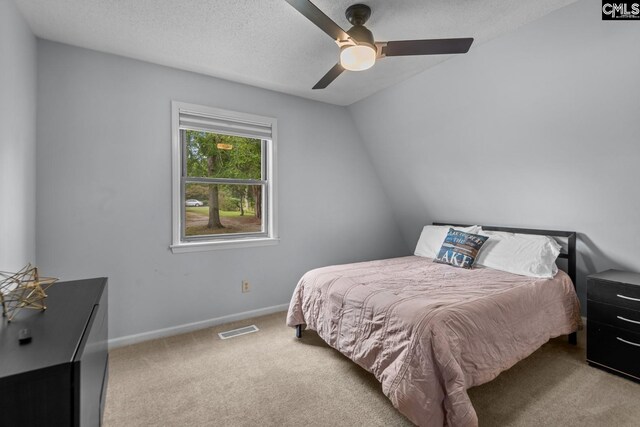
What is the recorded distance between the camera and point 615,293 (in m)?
2.13

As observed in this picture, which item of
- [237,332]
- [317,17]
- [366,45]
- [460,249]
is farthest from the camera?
[460,249]

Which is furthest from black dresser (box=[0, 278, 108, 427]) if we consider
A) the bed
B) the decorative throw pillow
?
the decorative throw pillow

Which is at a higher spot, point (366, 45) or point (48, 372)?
point (366, 45)

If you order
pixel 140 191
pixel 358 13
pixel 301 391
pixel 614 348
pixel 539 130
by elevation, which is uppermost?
pixel 358 13

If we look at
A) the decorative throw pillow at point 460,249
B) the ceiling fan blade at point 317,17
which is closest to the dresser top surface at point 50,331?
the ceiling fan blade at point 317,17

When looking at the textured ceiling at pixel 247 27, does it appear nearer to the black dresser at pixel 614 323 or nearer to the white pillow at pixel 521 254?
the white pillow at pixel 521 254

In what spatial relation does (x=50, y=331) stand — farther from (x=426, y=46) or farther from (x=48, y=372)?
(x=426, y=46)

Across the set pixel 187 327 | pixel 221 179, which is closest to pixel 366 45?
pixel 221 179

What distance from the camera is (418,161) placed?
3.59 meters

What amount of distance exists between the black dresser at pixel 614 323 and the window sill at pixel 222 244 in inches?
111

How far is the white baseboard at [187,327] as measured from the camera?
2.62m

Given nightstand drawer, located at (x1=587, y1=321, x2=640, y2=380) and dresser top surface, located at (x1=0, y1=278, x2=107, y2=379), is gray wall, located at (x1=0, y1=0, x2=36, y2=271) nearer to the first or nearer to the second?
dresser top surface, located at (x1=0, y1=278, x2=107, y2=379)

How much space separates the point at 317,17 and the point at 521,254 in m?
2.65

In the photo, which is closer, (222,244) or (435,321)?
(435,321)
